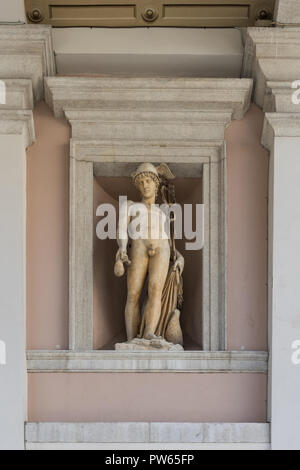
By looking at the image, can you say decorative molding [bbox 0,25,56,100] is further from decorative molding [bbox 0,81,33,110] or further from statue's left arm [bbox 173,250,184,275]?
statue's left arm [bbox 173,250,184,275]

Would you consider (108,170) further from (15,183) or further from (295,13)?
(295,13)

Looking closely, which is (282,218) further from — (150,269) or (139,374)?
(139,374)

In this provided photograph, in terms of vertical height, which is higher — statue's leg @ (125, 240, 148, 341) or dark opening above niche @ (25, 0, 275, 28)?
dark opening above niche @ (25, 0, 275, 28)

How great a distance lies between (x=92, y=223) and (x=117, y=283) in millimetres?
673

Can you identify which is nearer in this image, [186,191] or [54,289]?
[54,289]

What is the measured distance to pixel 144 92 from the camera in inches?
336

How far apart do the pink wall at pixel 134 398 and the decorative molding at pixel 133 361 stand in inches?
2.2

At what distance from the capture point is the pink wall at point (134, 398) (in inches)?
330

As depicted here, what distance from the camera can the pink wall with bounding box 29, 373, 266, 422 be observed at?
27.5 ft

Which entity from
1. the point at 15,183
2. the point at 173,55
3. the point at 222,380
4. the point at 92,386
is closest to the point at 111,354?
the point at 92,386

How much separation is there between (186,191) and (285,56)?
4.93 ft

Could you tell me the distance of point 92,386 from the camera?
8.39 m

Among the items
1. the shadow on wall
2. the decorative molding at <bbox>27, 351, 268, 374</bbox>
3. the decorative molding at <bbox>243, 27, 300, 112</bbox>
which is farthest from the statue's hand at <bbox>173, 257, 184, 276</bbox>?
the decorative molding at <bbox>243, 27, 300, 112</bbox>

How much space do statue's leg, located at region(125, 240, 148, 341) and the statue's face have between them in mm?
403
